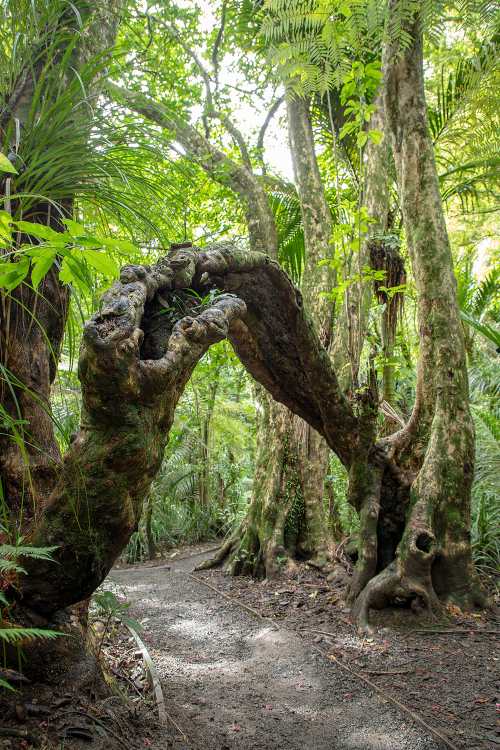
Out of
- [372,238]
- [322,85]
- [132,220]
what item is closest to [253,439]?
[372,238]

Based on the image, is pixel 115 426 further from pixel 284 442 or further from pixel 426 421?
pixel 284 442

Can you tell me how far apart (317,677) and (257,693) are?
42cm

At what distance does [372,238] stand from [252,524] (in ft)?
12.1

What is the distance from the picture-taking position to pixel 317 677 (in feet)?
10.6

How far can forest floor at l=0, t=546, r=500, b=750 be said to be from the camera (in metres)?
1.91

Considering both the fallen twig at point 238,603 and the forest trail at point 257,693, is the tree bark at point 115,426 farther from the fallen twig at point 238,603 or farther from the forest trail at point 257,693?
the fallen twig at point 238,603

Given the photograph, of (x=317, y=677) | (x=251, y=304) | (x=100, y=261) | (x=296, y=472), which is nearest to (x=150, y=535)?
(x=296, y=472)

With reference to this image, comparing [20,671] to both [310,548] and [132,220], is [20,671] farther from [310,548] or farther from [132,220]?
[310,548]

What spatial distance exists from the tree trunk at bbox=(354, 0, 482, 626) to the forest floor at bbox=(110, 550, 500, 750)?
0.93 ft

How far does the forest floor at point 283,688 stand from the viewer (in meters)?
1.91

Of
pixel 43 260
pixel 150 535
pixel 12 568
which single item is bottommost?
pixel 150 535

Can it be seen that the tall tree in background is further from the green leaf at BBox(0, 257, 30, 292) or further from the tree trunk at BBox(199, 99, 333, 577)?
the green leaf at BBox(0, 257, 30, 292)

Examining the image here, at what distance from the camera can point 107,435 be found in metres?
1.93

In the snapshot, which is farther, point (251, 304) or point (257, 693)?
point (251, 304)
